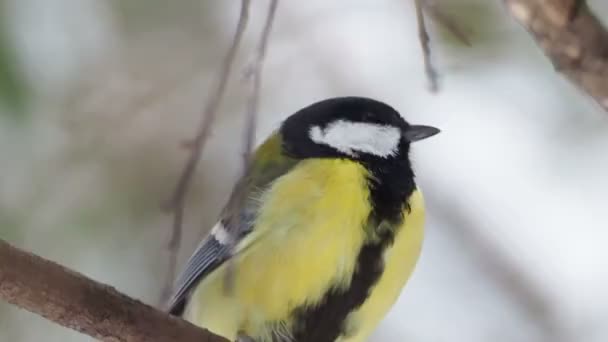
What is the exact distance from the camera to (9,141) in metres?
1.50

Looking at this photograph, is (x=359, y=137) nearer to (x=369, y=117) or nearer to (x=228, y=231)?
(x=369, y=117)

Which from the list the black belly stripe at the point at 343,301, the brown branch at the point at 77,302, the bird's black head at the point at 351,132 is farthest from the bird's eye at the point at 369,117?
the brown branch at the point at 77,302

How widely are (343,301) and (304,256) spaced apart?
0.26 feet

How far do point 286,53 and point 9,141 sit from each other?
0.58 metres

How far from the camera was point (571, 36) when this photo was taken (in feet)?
2.80

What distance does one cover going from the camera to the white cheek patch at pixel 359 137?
1298 millimetres

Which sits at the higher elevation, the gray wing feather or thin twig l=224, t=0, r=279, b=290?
thin twig l=224, t=0, r=279, b=290

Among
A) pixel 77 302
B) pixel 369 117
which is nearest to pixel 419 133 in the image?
pixel 369 117

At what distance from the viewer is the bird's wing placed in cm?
120

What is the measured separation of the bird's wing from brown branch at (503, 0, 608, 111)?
43 centimetres

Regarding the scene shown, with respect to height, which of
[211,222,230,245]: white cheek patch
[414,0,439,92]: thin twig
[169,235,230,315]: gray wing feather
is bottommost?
[169,235,230,315]: gray wing feather

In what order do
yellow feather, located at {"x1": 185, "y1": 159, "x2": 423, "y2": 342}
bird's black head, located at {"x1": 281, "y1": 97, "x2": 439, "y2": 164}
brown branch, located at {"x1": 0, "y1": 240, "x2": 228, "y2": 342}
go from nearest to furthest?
brown branch, located at {"x1": 0, "y1": 240, "x2": 228, "y2": 342} → yellow feather, located at {"x1": 185, "y1": 159, "x2": 423, "y2": 342} → bird's black head, located at {"x1": 281, "y1": 97, "x2": 439, "y2": 164}

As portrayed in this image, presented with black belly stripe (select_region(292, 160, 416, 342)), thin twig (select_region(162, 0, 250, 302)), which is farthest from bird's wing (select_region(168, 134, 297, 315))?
thin twig (select_region(162, 0, 250, 302))

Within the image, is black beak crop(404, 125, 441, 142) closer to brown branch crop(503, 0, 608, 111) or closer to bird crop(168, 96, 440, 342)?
bird crop(168, 96, 440, 342)
